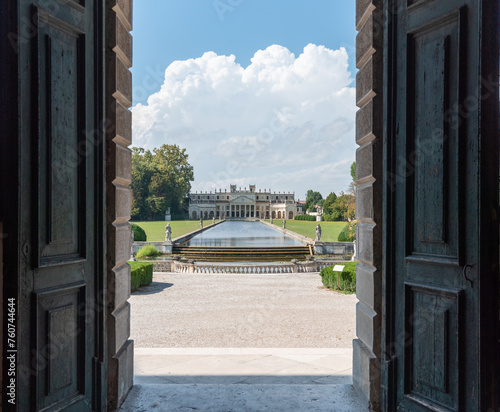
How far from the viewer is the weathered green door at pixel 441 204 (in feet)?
6.45

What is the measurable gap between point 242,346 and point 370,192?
391cm

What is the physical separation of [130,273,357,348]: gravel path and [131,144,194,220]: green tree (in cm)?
4141

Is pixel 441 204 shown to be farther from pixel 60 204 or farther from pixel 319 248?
pixel 319 248

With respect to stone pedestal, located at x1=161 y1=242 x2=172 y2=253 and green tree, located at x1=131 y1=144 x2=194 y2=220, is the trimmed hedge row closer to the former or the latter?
stone pedestal, located at x1=161 y1=242 x2=172 y2=253

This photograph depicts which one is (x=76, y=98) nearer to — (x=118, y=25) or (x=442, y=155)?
(x=118, y=25)

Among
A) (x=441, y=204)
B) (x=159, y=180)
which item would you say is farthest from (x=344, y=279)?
(x=159, y=180)

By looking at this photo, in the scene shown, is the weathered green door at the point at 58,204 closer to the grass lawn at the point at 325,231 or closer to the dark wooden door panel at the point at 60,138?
the dark wooden door panel at the point at 60,138

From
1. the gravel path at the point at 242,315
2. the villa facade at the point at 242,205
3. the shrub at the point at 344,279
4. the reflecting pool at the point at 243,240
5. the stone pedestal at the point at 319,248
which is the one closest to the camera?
the gravel path at the point at 242,315

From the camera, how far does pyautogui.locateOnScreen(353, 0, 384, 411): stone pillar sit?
277 centimetres

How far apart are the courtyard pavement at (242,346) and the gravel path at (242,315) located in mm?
18

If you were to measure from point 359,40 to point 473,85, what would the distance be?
1299mm

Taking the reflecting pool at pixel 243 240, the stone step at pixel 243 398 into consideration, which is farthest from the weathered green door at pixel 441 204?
the reflecting pool at pixel 243 240

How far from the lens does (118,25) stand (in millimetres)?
2812

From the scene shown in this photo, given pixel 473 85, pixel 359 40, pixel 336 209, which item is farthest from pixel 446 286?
pixel 336 209
